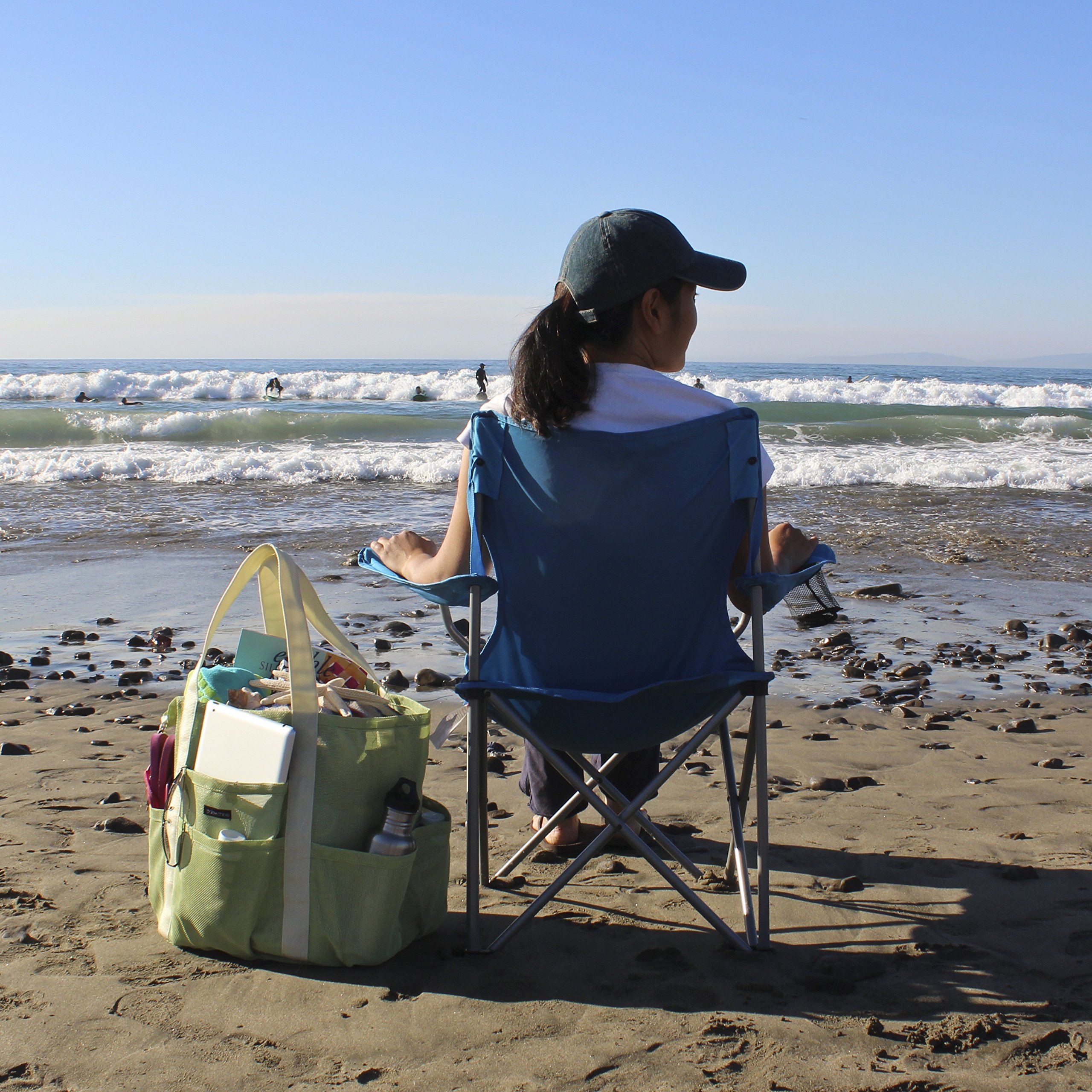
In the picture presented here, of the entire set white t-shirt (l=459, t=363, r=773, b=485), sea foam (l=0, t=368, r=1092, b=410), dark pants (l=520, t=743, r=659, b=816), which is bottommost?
dark pants (l=520, t=743, r=659, b=816)

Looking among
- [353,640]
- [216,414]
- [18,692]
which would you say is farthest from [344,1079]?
[216,414]

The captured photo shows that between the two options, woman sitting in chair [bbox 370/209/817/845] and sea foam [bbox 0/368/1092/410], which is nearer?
woman sitting in chair [bbox 370/209/817/845]

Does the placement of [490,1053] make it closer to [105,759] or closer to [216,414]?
[105,759]

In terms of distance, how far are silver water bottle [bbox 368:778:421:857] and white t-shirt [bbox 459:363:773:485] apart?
875 millimetres

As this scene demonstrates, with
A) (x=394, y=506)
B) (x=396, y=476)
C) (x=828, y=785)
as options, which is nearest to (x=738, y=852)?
(x=828, y=785)

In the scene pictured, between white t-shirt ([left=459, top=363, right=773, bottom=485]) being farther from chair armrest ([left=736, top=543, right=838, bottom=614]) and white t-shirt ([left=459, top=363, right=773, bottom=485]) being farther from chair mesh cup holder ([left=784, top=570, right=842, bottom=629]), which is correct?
chair mesh cup holder ([left=784, top=570, right=842, bottom=629])

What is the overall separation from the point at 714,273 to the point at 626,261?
8.7 inches

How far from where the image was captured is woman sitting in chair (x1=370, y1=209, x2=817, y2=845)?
225 centimetres

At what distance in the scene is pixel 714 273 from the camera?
2342 mm

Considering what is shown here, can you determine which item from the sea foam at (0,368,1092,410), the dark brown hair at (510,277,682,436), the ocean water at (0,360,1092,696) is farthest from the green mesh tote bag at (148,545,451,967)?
the sea foam at (0,368,1092,410)

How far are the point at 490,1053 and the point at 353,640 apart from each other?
377 cm

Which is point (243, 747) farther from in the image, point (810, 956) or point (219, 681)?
point (810, 956)

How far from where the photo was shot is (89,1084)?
178cm

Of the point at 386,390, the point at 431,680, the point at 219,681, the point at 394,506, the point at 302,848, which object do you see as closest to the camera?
the point at 302,848
